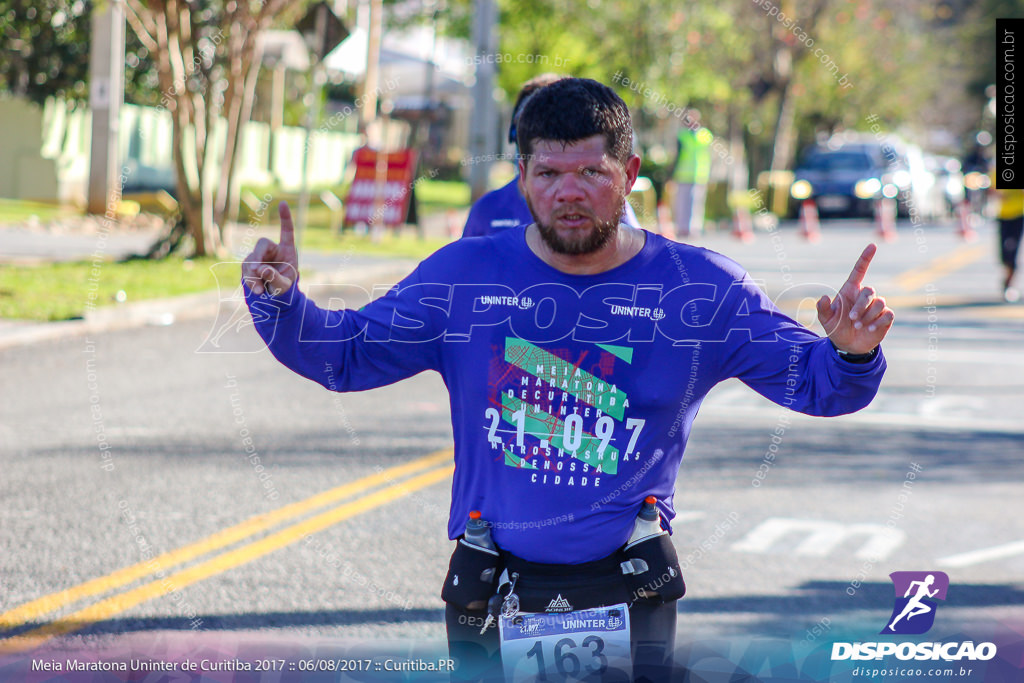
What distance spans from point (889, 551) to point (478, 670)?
11.1ft

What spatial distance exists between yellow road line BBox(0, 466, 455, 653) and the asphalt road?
1cm

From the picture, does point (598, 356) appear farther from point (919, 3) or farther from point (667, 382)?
point (919, 3)

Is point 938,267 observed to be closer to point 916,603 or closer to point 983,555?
point 983,555

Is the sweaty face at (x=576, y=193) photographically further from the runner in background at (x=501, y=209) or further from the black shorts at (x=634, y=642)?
the runner in background at (x=501, y=209)

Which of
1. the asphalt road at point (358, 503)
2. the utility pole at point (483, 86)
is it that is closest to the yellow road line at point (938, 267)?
the utility pole at point (483, 86)

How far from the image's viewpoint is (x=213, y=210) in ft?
56.5

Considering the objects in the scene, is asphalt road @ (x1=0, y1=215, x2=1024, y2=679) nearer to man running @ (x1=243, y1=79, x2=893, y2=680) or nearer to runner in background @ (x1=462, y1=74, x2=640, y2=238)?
runner in background @ (x1=462, y1=74, x2=640, y2=238)

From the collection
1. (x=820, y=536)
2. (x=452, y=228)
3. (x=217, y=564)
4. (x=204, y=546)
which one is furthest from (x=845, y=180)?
(x=217, y=564)

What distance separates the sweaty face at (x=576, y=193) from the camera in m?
2.71

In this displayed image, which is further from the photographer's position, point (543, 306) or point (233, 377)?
point (233, 377)

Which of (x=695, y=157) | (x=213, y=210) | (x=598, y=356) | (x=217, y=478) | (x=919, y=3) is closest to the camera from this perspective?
(x=598, y=356)

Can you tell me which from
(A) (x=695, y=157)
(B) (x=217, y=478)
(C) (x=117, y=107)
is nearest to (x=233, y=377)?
(B) (x=217, y=478)

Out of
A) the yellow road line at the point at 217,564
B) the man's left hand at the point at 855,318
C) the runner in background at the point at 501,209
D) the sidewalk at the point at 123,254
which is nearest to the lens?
the man's left hand at the point at 855,318

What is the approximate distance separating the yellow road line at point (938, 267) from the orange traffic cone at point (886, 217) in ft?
5.20
